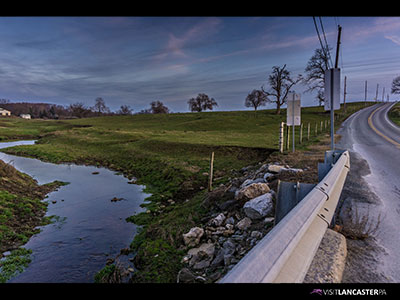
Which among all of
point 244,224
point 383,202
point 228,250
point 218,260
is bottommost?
point 218,260

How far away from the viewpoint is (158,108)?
4151 inches

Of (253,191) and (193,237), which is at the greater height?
(253,191)

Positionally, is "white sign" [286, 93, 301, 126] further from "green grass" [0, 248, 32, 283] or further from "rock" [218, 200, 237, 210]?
"green grass" [0, 248, 32, 283]

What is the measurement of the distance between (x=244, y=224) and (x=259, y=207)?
50 centimetres

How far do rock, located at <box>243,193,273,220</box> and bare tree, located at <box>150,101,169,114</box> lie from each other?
335 feet

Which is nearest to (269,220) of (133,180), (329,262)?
(329,262)

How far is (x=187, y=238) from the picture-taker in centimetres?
587

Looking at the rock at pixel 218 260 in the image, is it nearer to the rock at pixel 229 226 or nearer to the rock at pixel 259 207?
the rock at pixel 229 226

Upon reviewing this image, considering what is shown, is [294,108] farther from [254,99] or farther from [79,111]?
[79,111]

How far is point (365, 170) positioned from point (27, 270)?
10661mm

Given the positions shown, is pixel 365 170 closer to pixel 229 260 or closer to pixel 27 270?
pixel 229 260
